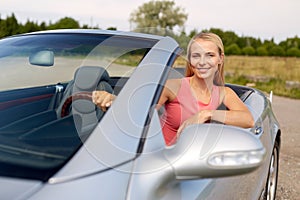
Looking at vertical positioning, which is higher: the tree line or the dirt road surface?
the dirt road surface

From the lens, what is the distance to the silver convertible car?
1.14m

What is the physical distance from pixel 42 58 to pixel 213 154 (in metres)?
1.26

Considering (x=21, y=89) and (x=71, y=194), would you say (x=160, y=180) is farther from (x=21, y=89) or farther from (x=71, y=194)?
(x=21, y=89)

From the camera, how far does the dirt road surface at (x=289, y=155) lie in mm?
3790

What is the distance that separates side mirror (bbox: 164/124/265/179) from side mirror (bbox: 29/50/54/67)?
44.2 inches

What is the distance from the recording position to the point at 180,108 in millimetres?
→ 1945

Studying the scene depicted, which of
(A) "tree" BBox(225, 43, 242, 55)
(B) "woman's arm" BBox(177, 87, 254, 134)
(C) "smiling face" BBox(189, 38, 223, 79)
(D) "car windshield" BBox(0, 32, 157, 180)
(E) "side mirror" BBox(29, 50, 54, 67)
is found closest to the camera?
(D) "car windshield" BBox(0, 32, 157, 180)

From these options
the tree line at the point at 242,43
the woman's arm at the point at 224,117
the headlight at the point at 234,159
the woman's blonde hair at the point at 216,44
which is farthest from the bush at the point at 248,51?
the headlight at the point at 234,159

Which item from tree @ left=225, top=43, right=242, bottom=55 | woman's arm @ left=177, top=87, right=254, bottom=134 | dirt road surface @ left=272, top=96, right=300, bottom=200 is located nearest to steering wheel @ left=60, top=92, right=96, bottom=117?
woman's arm @ left=177, top=87, right=254, bottom=134

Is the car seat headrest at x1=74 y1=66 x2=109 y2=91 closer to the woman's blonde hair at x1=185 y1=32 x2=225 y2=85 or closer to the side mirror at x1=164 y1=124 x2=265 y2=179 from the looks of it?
the woman's blonde hair at x1=185 y1=32 x2=225 y2=85

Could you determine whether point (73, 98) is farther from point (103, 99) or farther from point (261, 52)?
point (261, 52)

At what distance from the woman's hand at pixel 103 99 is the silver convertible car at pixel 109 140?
27 mm

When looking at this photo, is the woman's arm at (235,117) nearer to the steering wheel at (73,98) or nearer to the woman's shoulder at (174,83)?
the woman's shoulder at (174,83)

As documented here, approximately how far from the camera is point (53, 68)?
2264mm
